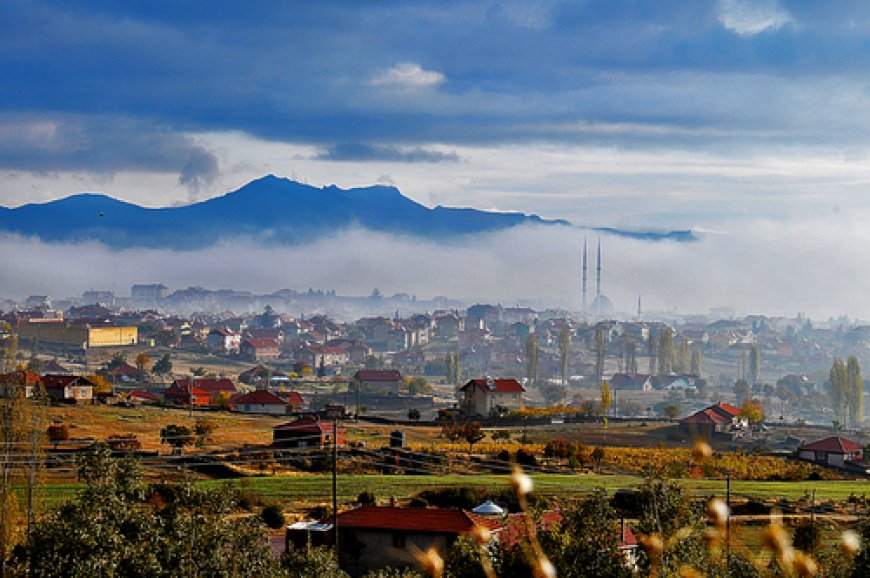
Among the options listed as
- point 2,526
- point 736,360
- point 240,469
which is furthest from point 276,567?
point 736,360

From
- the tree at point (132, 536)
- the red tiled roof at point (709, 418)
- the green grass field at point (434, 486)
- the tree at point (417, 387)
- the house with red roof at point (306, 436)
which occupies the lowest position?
the tree at point (417, 387)

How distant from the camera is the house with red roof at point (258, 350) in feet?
436

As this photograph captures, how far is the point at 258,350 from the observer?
135375mm

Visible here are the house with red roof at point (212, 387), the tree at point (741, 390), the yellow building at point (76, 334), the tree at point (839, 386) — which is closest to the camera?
the house with red roof at point (212, 387)

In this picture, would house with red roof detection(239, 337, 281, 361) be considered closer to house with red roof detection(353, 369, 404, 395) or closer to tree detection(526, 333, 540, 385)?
tree detection(526, 333, 540, 385)

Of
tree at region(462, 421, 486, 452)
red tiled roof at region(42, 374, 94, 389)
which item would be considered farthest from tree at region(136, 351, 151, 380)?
tree at region(462, 421, 486, 452)

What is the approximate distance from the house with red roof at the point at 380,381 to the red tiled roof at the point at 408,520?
235 feet

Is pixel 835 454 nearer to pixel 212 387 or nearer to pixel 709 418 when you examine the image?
pixel 709 418

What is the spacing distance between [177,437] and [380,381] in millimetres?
57074

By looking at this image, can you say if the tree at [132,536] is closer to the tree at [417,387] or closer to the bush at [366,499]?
the bush at [366,499]

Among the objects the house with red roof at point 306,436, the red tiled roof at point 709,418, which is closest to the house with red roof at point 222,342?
the red tiled roof at point 709,418

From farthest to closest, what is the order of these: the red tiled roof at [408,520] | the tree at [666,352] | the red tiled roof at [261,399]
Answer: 1. the tree at [666,352]
2. the red tiled roof at [261,399]
3. the red tiled roof at [408,520]

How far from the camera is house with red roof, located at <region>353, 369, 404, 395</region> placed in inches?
3654

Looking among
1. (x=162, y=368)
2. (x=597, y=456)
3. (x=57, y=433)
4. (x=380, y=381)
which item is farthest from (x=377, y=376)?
(x=57, y=433)
